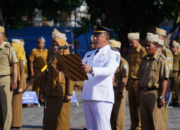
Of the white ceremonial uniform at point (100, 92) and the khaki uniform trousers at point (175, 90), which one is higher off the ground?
the white ceremonial uniform at point (100, 92)

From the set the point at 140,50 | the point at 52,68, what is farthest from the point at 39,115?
the point at 52,68

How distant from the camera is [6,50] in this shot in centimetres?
882

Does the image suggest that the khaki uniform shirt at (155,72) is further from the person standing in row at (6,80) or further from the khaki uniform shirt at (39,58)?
the khaki uniform shirt at (39,58)

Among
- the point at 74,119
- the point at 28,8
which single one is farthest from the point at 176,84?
the point at 28,8

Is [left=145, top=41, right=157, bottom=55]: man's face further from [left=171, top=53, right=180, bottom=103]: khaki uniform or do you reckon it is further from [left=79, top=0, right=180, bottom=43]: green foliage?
[left=79, top=0, right=180, bottom=43]: green foliage

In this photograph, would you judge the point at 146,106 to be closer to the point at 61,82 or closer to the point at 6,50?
the point at 61,82

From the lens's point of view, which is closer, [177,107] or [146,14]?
[177,107]

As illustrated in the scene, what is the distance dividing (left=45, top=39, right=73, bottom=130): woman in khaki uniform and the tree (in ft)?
38.2

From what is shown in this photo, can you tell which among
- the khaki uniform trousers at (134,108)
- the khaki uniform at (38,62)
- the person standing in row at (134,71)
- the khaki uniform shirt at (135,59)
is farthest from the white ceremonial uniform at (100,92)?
the khaki uniform at (38,62)

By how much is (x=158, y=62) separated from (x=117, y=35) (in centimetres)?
1311

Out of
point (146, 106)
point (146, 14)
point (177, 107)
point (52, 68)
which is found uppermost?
point (146, 14)

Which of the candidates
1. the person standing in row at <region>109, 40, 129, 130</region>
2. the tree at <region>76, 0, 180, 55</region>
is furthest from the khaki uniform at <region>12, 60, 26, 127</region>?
the tree at <region>76, 0, 180, 55</region>

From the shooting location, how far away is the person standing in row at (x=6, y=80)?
8711 millimetres

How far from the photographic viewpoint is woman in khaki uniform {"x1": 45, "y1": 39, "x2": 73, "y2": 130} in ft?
26.6
